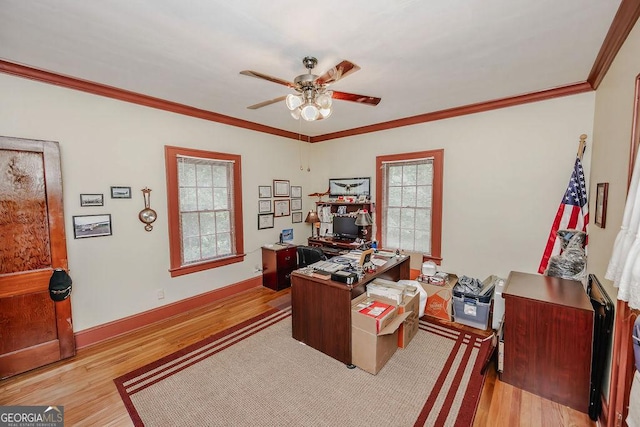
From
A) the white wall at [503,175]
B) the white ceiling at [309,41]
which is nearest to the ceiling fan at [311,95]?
the white ceiling at [309,41]

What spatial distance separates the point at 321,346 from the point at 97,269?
2515mm

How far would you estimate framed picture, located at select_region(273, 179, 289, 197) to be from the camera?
4566 mm

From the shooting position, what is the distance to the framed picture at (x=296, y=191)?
16.1ft

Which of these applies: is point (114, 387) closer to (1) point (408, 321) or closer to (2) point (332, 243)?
(1) point (408, 321)

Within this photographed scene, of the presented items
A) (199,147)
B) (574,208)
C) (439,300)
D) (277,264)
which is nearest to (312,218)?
(277,264)

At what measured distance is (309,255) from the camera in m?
3.81

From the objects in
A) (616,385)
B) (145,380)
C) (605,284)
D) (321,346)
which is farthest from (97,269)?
(605,284)

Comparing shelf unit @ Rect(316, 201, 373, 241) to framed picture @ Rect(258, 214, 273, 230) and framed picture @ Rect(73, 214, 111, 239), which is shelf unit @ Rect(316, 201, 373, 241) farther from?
framed picture @ Rect(73, 214, 111, 239)

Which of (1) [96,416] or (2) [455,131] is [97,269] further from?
(2) [455,131]

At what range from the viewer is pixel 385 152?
4.20m

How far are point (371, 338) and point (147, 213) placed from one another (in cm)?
287

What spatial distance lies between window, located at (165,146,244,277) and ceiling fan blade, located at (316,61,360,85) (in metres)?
2.30

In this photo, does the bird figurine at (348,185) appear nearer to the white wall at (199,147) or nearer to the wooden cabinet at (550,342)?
the white wall at (199,147)

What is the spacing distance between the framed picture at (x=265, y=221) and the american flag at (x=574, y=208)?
3812 millimetres
